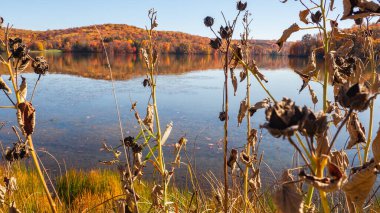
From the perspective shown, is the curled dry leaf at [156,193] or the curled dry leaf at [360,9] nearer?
the curled dry leaf at [360,9]

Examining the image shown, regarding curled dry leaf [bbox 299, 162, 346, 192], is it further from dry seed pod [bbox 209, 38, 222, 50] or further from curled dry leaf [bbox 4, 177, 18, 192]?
curled dry leaf [bbox 4, 177, 18, 192]

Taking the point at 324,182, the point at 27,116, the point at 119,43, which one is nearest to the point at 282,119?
the point at 324,182

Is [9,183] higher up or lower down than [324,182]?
lower down

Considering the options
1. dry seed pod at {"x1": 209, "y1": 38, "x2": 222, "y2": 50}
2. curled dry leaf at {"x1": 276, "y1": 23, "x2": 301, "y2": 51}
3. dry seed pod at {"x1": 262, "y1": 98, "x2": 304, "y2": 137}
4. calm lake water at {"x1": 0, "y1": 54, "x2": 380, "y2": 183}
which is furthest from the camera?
calm lake water at {"x1": 0, "y1": 54, "x2": 380, "y2": 183}

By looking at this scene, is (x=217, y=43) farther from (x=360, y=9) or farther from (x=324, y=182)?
(x=324, y=182)

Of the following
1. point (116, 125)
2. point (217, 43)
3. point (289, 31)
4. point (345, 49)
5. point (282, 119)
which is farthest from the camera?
point (116, 125)

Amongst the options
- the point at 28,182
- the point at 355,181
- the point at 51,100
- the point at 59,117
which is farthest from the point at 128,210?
the point at 51,100

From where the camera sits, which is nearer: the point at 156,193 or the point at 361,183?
the point at 361,183

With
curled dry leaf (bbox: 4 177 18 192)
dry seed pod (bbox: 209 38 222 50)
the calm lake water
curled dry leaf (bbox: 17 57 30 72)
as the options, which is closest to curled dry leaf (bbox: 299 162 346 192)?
dry seed pod (bbox: 209 38 222 50)

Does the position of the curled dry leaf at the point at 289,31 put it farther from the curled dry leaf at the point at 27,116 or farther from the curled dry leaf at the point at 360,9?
the curled dry leaf at the point at 27,116

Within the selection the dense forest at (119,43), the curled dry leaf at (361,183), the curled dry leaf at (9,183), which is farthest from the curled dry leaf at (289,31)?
the dense forest at (119,43)

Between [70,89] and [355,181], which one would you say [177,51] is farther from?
[355,181]

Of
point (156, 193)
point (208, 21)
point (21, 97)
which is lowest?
point (156, 193)

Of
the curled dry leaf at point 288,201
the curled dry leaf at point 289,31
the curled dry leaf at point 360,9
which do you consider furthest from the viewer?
the curled dry leaf at point 289,31
